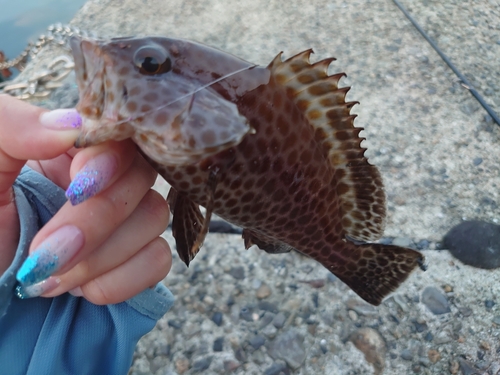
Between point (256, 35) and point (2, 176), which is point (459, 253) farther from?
point (256, 35)

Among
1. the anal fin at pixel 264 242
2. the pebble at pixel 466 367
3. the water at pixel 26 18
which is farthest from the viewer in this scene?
the water at pixel 26 18

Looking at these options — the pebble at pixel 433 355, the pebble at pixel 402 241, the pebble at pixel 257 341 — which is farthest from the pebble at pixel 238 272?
the pebble at pixel 433 355

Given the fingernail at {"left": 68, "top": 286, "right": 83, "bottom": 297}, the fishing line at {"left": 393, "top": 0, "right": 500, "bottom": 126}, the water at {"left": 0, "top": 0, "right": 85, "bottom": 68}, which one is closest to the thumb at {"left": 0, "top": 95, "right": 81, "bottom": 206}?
the fingernail at {"left": 68, "top": 286, "right": 83, "bottom": 297}

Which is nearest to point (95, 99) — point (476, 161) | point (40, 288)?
point (40, 288)

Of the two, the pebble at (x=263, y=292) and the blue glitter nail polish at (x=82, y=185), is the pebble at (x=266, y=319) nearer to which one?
the pebble at (x=263, y=292)

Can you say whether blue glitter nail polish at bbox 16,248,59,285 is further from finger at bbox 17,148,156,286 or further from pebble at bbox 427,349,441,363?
pebble at bbox 427,349,441,363

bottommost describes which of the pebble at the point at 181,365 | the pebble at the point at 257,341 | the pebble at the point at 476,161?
the pebble at the point at 257,341
